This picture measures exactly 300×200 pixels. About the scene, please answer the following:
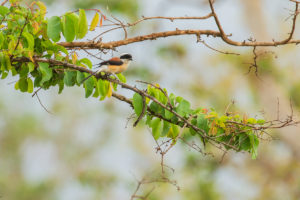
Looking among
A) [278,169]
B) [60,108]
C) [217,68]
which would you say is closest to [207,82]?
[217,68]

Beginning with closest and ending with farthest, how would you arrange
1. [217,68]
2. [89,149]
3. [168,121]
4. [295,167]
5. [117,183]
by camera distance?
[168,121] → [117,183] → [295,167] → [217,68] → [89,149]

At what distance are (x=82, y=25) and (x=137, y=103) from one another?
1.99ft

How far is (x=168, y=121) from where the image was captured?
3.23 meters

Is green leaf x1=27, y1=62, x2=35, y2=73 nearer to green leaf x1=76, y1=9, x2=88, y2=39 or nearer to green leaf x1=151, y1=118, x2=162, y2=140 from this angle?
green leaf x1=76, y1=9, x2=88, y2=39

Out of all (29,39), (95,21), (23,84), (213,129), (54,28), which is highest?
(95,21)

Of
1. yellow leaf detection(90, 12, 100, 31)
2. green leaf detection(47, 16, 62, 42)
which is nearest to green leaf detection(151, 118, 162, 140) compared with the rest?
yellow leaf detection(90, 12, 100, 31)

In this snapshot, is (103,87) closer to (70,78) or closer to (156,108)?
(70,78)

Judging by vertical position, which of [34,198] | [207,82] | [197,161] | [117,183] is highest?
[207,82]

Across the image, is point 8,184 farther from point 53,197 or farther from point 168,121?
point 168,121

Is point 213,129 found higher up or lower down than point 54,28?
lower down

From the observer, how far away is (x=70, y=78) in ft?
10.1

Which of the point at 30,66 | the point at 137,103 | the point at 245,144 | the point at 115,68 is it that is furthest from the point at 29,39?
the point at 245,144

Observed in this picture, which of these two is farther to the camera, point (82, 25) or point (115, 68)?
point (115, 68)

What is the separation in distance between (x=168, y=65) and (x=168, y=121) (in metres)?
10.9
